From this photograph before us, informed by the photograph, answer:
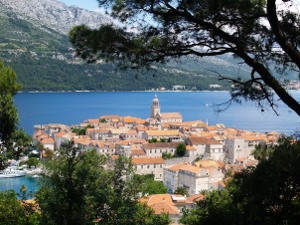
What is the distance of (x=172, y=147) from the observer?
1811 inches

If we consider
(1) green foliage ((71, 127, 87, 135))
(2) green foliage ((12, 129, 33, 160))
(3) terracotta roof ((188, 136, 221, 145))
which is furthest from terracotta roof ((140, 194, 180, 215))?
(1) green foliage ((71, 127, 87, 135))

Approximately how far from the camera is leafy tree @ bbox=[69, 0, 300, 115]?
5.65m

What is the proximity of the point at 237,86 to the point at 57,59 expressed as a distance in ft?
507

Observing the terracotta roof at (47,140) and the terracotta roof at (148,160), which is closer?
the terracotta roof at (148,160)

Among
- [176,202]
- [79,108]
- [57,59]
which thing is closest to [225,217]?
[176,202]

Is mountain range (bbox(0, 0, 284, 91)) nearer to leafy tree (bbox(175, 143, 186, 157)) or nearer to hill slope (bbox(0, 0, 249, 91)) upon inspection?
hill slope (bbox(0, 0, 249, 91))

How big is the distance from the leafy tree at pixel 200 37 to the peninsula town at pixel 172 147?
1687cm

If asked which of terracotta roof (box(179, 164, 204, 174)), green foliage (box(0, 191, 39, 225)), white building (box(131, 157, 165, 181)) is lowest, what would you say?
white building (box(131, 157, 165, 181))

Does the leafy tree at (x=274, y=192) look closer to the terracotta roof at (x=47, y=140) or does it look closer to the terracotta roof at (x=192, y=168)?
the terracotta roof at (x=192, y=168)

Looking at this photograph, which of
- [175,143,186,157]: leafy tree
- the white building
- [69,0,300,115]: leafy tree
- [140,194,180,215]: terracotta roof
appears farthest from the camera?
[175,143,186,157]: leafy tree

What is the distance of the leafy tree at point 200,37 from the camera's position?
18.5 feet

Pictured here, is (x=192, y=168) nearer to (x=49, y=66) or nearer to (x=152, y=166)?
(x=152, y=166)

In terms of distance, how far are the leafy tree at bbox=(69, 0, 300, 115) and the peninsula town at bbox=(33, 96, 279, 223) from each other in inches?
→ 664

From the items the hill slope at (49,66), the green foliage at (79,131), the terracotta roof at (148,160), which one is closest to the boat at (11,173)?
the terracotta roof at (148,160)
